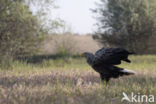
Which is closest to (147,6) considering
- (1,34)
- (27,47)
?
(27,47)

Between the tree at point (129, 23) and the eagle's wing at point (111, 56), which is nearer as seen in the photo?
the eagle's wing at point (111, 56)

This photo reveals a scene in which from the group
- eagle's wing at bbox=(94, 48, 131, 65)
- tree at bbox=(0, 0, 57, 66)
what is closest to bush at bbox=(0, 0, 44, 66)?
tree at bbox=(0, 0, 57, 66)

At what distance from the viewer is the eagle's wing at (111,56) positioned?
20.9 feet

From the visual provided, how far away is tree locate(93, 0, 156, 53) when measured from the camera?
840 inches

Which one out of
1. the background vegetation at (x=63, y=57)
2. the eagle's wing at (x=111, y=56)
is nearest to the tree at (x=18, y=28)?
the background vegetation at (x=63, y=57)

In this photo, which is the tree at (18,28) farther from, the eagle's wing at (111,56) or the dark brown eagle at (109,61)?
the eagle's wing at (111,56)

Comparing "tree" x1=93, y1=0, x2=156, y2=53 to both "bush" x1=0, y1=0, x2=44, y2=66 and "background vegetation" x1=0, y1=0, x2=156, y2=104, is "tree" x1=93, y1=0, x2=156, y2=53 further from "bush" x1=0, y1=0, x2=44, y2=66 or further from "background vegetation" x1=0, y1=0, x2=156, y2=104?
"bush" x1=0, y1=0, x2=44, y2=66

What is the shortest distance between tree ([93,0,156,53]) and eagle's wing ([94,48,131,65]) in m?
14.8

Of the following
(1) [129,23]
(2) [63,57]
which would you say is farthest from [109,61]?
(1) [129,23]

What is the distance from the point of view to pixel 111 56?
6.41 metres

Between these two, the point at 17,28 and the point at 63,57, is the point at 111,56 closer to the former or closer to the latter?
the point at 17,28

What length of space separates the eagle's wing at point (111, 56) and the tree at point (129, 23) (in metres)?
14.8

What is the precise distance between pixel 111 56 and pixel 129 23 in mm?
15248

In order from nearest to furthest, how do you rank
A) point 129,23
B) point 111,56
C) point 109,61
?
1. point 111,56
2. point 109,61
3. point 129,23
